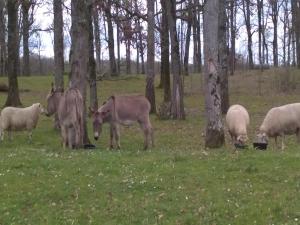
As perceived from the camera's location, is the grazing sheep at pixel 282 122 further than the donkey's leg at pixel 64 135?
Yes

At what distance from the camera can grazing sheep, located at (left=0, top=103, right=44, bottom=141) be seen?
73.2 feet

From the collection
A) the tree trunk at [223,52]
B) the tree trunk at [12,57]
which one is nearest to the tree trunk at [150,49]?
the tree trunk at [223,52]

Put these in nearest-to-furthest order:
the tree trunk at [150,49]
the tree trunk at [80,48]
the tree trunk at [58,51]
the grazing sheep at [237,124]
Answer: the grazing sheep at [237,124], the tree trunk at [80,48], the tree trunk at [58,51], the tree trunk at [150,49]

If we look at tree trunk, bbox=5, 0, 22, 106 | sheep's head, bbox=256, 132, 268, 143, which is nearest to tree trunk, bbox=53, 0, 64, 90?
tree trunk, bbox=5, 0, 22, 106

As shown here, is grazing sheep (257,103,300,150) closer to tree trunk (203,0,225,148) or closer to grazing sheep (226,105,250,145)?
grazing sheep (226,105,250,145)

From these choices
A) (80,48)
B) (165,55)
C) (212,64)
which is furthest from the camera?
(165,55)

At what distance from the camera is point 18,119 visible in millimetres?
22438

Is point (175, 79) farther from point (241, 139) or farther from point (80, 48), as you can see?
point (241, 139)

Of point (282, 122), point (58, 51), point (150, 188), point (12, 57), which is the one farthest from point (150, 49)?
point (150, 188)

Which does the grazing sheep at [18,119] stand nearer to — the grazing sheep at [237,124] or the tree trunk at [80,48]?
the tree trunk at [80,48]

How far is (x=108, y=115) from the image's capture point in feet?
63.9

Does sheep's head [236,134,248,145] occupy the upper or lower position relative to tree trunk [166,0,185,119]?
lower

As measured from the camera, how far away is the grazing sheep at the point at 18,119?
73.2 ft

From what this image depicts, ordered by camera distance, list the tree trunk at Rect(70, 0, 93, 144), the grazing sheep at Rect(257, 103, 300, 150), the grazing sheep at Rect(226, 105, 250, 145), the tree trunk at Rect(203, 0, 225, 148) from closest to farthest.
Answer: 1. the tree trunk at Rect(203, 0, 225, 148)
2. the grazing sheep at Rect(226, 105, 250, 145)
3. the grazing sheep at Rect(257, 103, 300, 150)
4. the tree trunk at Rect(70, 0, 93, 144)
